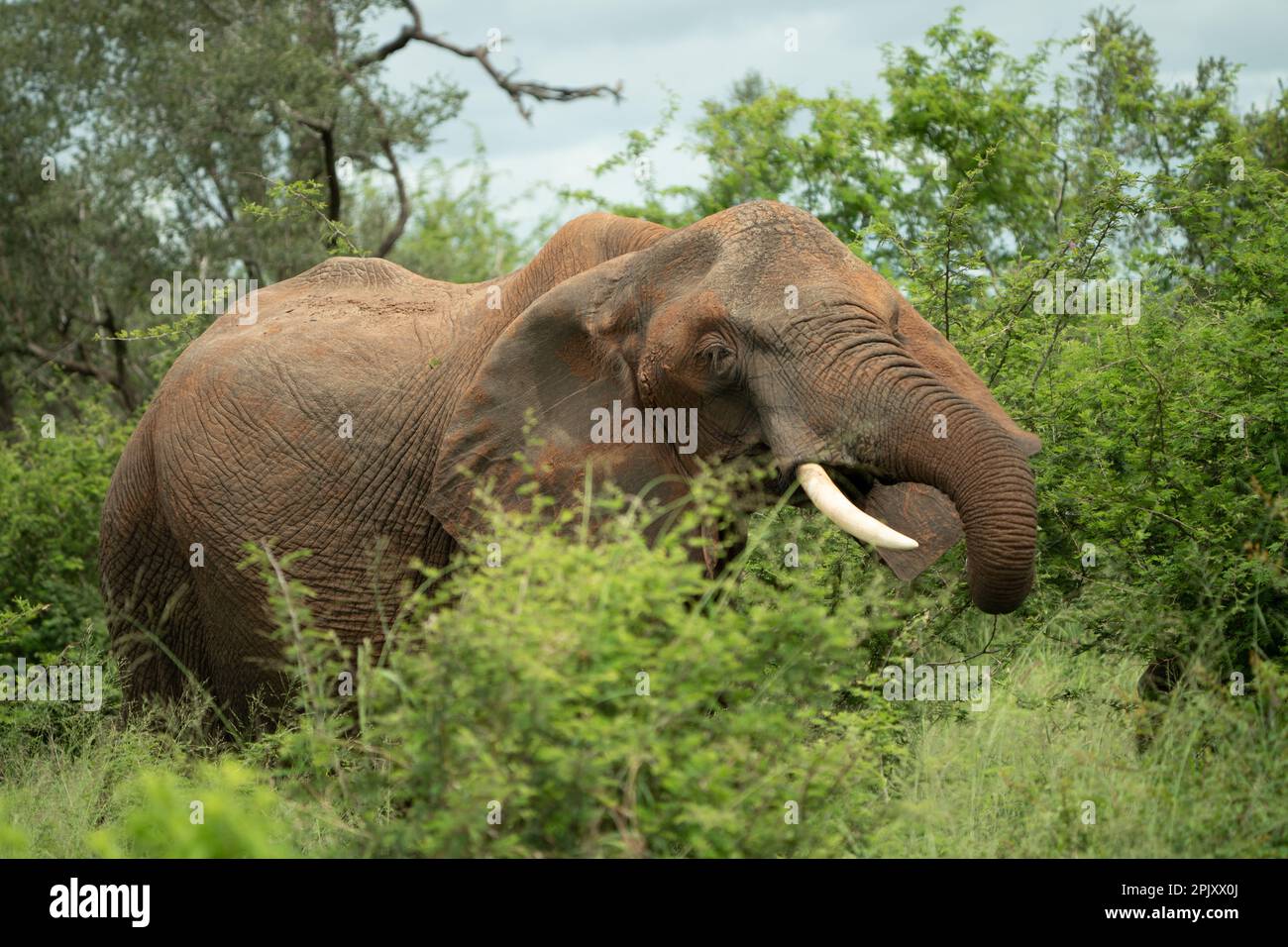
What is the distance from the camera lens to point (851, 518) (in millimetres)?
6008

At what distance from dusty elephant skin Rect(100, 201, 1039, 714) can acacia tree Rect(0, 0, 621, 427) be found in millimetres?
8591

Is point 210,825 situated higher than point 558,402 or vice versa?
point 558,402

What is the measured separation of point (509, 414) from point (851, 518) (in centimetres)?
172

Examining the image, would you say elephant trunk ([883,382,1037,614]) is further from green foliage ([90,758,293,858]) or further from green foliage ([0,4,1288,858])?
green foliage ([90,758,293,858])

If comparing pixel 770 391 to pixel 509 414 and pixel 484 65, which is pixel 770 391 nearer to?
pixel 509 414

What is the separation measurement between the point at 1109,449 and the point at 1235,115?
11.3 metres

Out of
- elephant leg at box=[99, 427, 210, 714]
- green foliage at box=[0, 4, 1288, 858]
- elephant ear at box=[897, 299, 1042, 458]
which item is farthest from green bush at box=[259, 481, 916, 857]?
elephant leg at box=[99, 427, 210, 714]

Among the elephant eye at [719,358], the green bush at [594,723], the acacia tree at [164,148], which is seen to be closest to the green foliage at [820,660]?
the green bush at [594,723]

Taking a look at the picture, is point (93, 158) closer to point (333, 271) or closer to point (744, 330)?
point (333, 271)

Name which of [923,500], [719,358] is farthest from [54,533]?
[923,500]

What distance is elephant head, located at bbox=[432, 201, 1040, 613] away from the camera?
19.6 ft

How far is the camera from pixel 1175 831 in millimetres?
5691

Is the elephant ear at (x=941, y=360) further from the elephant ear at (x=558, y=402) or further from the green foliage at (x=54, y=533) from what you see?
the green foliage at (x=54, y=533)

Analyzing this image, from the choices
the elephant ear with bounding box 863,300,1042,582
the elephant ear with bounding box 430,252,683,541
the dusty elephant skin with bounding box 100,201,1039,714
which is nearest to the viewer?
the dusty elephant skin with bounding box 100,201,1039,714
